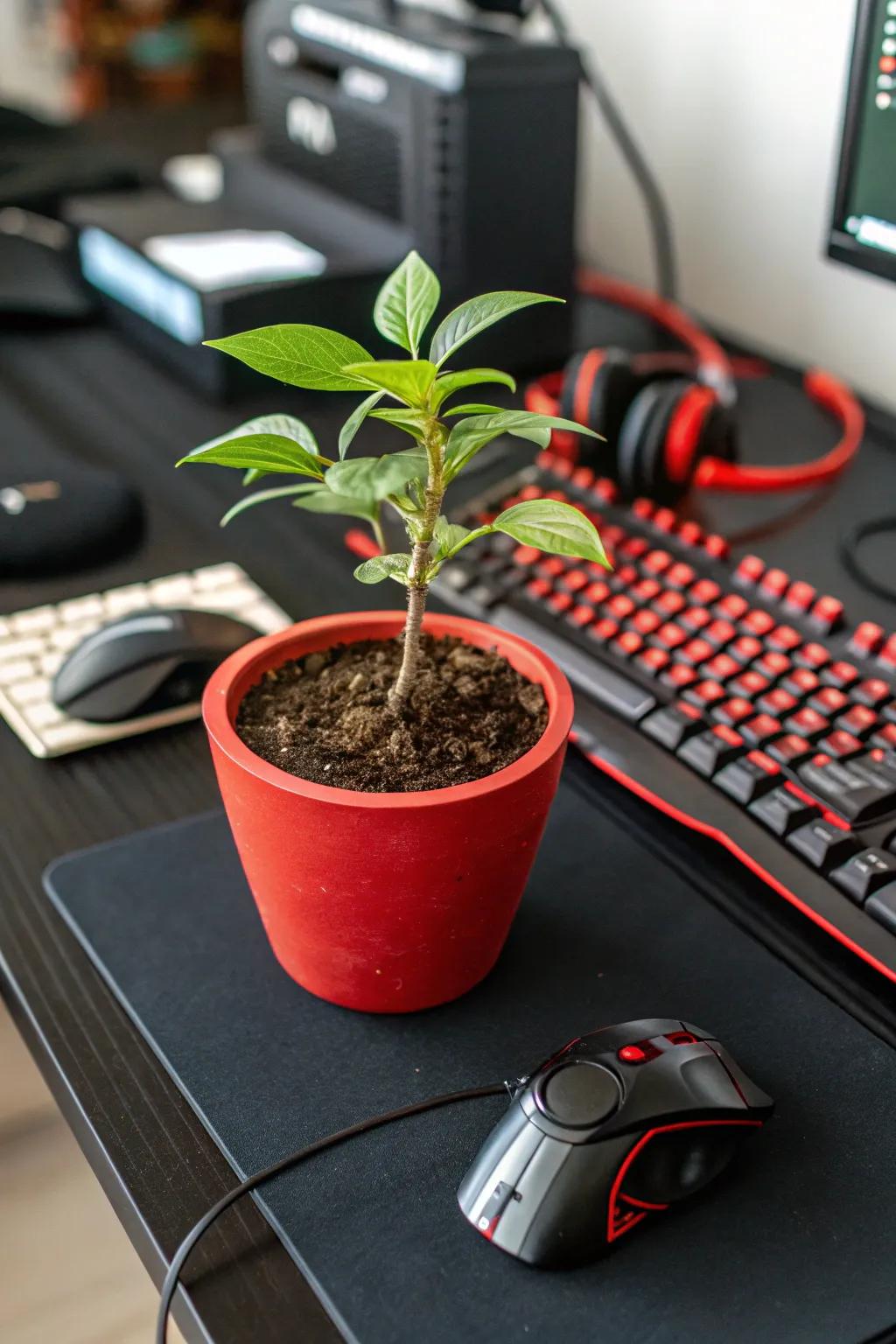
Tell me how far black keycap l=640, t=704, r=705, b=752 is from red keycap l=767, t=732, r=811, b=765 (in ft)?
0.11

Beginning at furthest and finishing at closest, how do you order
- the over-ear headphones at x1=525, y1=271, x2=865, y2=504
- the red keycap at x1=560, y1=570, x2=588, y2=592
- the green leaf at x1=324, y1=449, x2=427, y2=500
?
the over-ear headphones at x1=525, y1=271, x2=865, y2=504 < the red keycap at x1=560, y1=570, x2=588, y2=592 < the green leaf at x1=324, y1=449, x2=427, y2=500

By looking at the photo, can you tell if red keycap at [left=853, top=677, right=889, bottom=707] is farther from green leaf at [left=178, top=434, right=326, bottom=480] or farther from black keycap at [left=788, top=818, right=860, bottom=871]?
green leaf at [left=178, top=434, right=326, bottom=480]

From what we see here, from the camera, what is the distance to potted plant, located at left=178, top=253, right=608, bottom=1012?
0.41 metres

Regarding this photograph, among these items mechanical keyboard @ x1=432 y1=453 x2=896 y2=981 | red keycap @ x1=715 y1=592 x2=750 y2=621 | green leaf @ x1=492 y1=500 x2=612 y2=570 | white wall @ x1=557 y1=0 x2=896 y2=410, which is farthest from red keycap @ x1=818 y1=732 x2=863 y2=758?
white wall @ x1=557 y1=0 x2=896 y2=410

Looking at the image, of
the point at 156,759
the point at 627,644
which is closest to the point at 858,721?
the point at 627,644

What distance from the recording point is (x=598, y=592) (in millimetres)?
682

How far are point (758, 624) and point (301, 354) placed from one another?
32 centimetres

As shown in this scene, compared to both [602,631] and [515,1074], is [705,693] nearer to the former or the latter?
[602,631]

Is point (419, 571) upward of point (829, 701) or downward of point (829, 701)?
upward

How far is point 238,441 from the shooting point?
42cm

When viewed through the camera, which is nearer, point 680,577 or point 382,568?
point 382,568

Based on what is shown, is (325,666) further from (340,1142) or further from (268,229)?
(268,229)

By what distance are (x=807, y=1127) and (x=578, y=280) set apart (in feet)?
2.87

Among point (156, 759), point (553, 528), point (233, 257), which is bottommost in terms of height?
point (156, 759)
